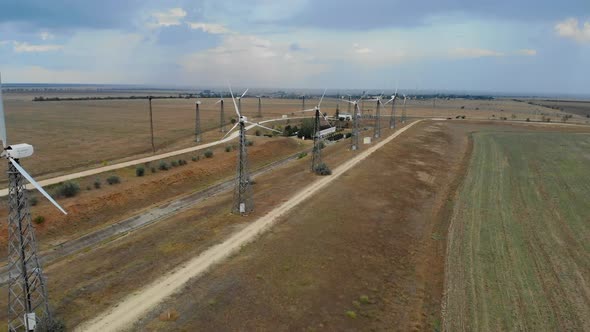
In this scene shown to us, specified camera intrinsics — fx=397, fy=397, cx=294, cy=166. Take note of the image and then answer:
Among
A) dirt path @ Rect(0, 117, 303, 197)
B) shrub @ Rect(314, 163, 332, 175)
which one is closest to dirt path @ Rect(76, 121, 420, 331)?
shrub @ Rect(314, 163, 332, 175)

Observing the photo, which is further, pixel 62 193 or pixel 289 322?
pixel 62 193

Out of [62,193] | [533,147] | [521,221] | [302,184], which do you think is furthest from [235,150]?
[533,147]

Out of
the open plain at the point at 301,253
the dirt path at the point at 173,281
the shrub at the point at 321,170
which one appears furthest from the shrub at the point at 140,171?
the shrub at the point at 321,170

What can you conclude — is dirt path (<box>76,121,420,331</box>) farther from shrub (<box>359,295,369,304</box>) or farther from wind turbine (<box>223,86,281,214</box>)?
shrub (<box>359,295,369,304</box>)

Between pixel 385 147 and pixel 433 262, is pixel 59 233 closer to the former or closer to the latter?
pixel 433 262

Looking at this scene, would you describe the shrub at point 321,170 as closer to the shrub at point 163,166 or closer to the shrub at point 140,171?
the shrub at point 163,166

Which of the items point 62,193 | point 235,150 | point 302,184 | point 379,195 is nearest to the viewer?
point 62,193
